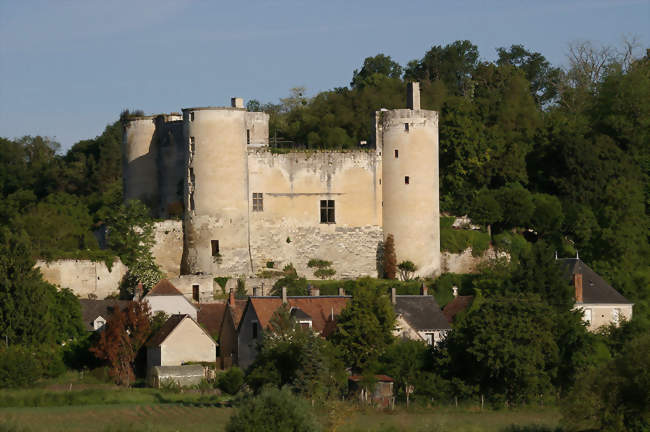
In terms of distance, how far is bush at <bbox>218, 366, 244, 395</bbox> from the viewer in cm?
4503

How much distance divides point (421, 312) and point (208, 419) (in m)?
13.4

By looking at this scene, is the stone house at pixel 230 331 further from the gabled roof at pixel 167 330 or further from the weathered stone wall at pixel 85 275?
the weathered stone wall at pixel 85 275

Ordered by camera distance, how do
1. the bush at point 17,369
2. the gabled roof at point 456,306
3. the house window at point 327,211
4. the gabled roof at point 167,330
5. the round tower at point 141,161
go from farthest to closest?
the round tower at point 141,161
the house window at point 327,211
the gabled roof at point 456,306
the gabled roof at point 167,330
the bush at point 17,369

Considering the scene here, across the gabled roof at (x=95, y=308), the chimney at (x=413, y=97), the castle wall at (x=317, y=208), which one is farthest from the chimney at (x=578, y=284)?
the gabled roof at (x=95, y=308)

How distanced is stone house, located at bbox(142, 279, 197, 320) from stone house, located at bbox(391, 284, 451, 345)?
311 inches

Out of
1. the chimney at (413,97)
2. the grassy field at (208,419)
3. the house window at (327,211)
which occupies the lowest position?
the grassy field at (208,419)

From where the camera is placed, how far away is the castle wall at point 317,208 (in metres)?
57.2

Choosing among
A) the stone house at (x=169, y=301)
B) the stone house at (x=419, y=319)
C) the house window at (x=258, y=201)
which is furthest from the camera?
the house window at (x=258, y=201)

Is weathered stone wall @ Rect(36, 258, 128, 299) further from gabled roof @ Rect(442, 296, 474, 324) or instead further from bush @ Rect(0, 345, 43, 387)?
gabled roof @ Rect(442, 296, 474, 324)

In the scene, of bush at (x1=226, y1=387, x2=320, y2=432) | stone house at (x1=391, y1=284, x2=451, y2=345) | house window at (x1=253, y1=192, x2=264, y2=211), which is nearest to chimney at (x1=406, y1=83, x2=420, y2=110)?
house window at (x1=253, y1=192, x2=264, y2=211)

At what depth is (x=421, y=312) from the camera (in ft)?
166

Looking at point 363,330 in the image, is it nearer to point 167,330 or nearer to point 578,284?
point 167,330

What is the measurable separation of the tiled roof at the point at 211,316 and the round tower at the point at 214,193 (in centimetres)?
206

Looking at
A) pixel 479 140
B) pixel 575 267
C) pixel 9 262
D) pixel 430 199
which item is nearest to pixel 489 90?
pixel 479 140
